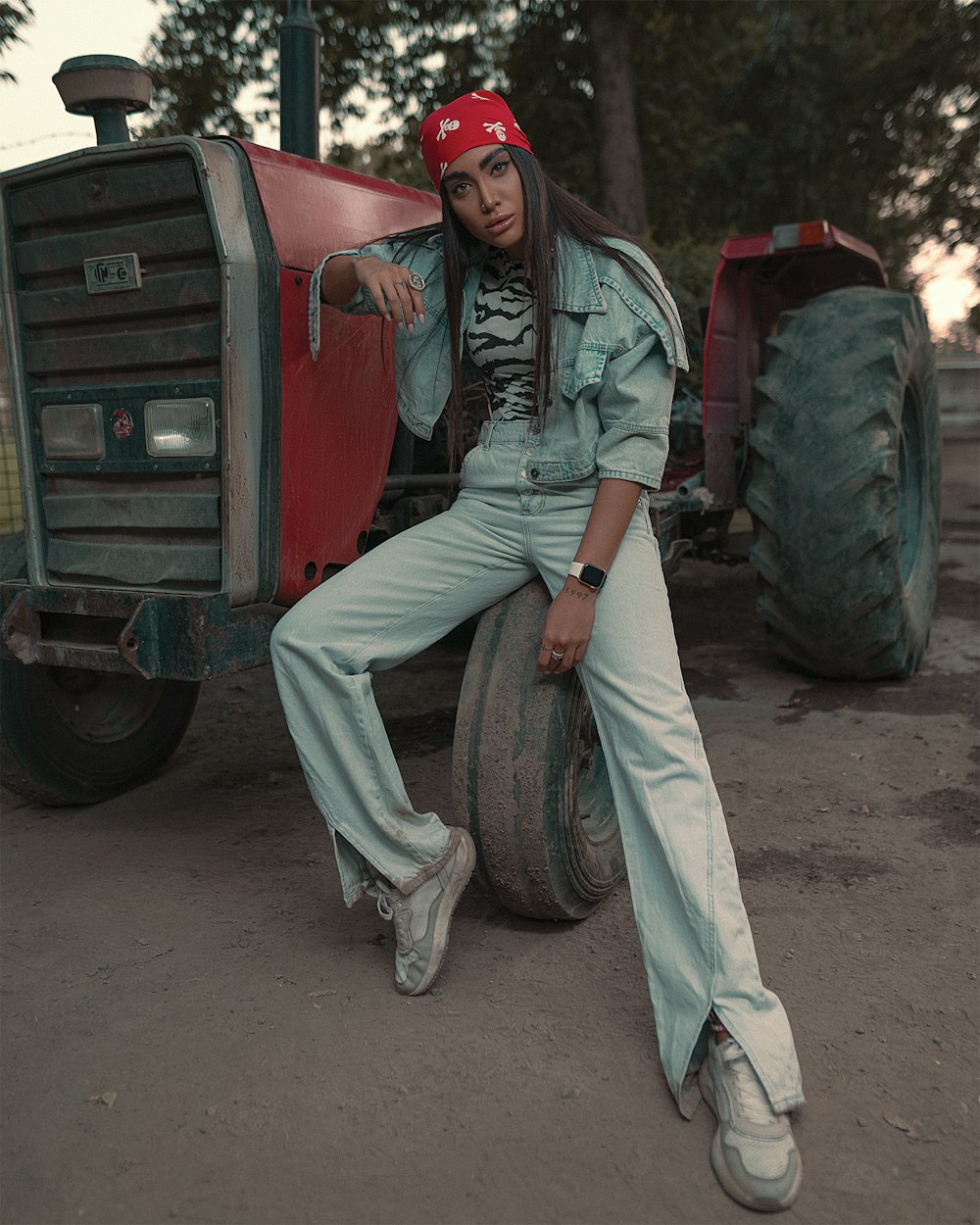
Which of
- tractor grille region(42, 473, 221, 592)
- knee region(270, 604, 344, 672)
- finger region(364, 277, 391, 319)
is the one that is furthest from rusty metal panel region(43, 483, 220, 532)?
finger region(364, 277, 391, 319)

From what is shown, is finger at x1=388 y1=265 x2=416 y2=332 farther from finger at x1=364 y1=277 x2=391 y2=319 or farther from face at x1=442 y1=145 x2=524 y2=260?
face at x1=442 y1=145 x2=524 y2=260

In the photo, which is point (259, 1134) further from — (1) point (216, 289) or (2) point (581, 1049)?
(1) point (216, 289)

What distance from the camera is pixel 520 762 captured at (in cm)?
238

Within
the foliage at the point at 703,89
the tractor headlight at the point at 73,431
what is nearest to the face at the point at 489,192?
the tractor headlight at the point at 73,431

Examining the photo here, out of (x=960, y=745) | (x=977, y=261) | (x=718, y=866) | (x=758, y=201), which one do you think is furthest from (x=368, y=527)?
(x=977, y=261)

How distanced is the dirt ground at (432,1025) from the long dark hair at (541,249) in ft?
4.06

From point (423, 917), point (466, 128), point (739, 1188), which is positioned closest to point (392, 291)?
point (466, 128)

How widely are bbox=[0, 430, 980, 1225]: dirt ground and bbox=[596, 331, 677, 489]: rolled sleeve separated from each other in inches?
41.5

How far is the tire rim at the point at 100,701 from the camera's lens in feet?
10.9

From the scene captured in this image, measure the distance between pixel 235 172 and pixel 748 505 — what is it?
2170 millimetres

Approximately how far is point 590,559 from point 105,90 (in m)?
1.79

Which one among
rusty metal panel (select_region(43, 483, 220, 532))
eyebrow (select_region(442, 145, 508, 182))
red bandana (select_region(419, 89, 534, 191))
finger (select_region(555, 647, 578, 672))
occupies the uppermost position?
red bandana (select_region(419, 89, 534, 191))

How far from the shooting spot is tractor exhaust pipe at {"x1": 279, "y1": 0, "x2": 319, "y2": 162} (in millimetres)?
3420

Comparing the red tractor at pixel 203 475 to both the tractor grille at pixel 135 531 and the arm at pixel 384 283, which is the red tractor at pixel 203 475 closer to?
the tractor grille at pixel 135 531
